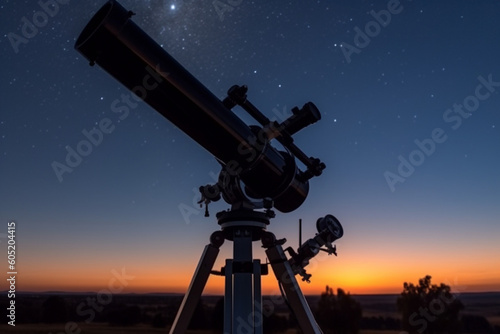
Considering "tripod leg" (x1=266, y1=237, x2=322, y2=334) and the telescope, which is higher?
the telescope

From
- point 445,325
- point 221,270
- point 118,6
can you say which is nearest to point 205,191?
point 221,270

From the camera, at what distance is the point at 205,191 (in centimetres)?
315

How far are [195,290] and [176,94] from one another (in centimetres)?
132

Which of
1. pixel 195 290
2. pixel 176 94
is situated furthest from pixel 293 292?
pixel 176 94

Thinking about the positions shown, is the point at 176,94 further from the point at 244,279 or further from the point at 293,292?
the point at 293,292

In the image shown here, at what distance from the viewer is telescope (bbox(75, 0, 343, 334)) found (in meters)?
2.21

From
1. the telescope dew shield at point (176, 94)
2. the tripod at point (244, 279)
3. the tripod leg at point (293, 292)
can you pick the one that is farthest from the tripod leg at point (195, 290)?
the telescope dew shield at point (176, 94)

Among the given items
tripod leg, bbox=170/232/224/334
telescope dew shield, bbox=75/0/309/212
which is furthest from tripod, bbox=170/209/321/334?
telescope dew shield, bbox=75/0/309/212

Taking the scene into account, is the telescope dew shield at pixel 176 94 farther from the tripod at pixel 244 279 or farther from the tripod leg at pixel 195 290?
the tripod leg at pixel 195 290

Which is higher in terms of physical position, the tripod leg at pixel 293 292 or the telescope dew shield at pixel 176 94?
the telescope dew shield at pixel 176 94

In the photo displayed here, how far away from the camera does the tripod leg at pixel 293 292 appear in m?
Result: 2.59

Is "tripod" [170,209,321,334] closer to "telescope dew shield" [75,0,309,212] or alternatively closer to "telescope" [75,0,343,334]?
"telescope" [75,0,343,334]

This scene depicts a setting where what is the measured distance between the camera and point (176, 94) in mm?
2371

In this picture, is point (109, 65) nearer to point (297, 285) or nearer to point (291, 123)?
point (291, 123)
